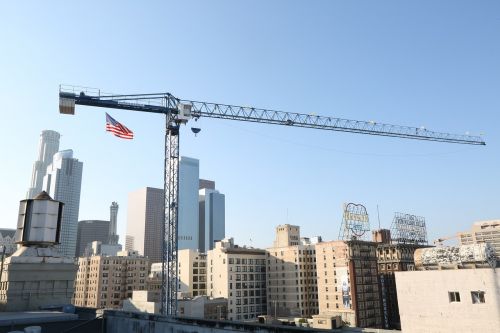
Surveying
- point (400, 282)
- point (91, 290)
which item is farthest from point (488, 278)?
point (91, 290)

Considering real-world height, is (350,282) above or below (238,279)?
below

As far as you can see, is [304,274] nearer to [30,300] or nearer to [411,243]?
[411,243]

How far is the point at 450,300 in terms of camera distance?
2248 inches

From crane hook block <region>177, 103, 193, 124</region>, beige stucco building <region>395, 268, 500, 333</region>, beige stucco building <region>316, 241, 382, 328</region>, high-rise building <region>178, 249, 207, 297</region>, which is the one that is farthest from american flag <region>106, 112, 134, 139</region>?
high-rise building <region>178, 249, 207, 297</region>

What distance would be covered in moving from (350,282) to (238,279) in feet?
147

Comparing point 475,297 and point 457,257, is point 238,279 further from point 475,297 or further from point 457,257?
point 475,297

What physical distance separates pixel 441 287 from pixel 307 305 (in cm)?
10013

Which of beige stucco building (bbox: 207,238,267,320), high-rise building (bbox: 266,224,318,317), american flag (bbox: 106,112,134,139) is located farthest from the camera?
high-rise building (bbox: 266,224,318,317)

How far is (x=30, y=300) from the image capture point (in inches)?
2256

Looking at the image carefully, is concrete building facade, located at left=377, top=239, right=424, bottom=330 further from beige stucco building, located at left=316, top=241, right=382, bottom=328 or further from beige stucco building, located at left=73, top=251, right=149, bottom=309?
beige stucco building, located at left=73, top=251, right=149, bottom=309

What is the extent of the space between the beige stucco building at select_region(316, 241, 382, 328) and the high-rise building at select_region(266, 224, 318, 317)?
1071cm

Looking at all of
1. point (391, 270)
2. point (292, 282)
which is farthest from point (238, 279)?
point (391, 270)

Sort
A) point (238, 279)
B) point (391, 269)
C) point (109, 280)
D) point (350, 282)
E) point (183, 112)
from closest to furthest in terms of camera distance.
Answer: point (183, 112), point (350, 282), point (391, 269), point (238, 279), point (109, 280)

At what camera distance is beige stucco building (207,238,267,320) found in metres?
150
